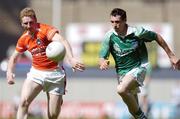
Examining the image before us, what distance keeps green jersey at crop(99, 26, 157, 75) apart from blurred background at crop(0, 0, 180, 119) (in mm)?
16654

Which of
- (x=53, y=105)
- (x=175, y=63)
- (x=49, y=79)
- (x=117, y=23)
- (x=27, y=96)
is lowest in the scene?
(x=53, y=105)

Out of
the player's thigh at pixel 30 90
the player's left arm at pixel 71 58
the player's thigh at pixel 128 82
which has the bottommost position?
the player's thigh at pixel 30 90

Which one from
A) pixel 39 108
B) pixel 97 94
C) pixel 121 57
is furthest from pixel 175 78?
pixel 121 57

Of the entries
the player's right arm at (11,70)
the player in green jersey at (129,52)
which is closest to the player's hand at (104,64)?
the player in green jersey at (129,52)

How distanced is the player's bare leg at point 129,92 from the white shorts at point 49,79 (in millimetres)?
1144

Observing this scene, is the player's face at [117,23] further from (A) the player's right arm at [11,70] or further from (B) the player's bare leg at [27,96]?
(A) the player's right arm at [11,70]

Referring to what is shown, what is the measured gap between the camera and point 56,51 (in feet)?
43.1

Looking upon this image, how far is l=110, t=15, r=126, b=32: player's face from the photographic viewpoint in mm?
13414

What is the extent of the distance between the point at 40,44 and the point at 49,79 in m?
0.68

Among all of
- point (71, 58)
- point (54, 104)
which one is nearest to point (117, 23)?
point (71, 58)

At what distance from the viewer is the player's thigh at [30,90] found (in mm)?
13875

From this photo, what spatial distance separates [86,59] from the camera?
150ft

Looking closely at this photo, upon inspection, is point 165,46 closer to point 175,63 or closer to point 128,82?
point 175,63

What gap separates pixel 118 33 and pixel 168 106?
1663cm
